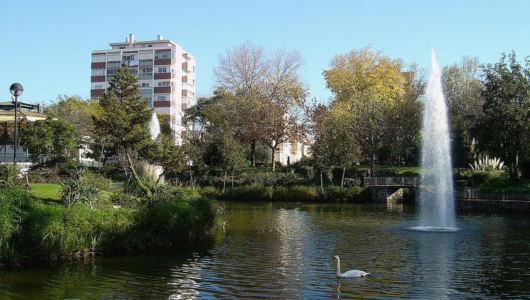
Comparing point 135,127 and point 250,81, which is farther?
point 250,81

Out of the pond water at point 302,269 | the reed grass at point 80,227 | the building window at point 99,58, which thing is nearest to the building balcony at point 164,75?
the building window at point 99,58

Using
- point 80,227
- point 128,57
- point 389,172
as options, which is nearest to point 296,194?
point 389,172

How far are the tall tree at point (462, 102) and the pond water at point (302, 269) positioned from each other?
1065 inches

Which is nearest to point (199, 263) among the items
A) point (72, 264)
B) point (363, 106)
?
point (72, 264)

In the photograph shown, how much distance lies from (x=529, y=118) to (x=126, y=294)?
108 feet

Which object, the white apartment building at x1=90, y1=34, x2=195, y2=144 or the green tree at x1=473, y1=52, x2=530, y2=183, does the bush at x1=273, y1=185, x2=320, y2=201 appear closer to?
the green tree at x1=473, y1=52, x2=530, y2=183

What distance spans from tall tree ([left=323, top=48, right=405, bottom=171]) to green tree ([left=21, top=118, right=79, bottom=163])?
2912 cm

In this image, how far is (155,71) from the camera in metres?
92.2

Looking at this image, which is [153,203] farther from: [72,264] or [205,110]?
[205,110]

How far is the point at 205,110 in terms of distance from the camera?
63781mm

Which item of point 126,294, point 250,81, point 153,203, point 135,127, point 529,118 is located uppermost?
point 250,81

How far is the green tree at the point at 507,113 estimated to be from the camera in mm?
35219

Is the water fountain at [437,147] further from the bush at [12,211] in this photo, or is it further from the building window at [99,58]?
the building window at [99,58]

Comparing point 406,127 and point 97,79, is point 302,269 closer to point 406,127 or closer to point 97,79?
point 406,127
